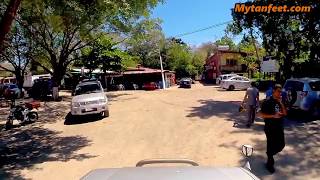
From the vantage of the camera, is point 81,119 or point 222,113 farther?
point 81,119

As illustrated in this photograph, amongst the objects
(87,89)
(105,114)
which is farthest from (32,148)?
(87,89)

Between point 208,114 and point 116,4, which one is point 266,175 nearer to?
point 116,4

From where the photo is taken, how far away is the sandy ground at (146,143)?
11.9 metres

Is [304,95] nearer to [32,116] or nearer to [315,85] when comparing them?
[315,85]

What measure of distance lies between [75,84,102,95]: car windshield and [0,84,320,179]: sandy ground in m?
1.25

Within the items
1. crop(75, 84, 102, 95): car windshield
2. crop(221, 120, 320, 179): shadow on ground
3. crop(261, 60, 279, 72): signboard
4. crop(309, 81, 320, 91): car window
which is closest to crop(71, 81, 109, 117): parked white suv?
crop(75, 84, 102, 95): car windshield

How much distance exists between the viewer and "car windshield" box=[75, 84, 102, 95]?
71.3ft

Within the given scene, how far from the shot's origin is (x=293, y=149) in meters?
13.1

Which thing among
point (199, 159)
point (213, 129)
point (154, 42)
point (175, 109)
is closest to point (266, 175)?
point (199, 159)

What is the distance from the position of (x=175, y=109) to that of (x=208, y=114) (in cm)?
281

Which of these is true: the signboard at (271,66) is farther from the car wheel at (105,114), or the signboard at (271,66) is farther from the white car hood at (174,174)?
the white car hood at (174,174)

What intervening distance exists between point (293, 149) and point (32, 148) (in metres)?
8.38

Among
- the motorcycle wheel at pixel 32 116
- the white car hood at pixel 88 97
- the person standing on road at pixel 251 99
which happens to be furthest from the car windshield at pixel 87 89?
the person standing on road at pixel 251 99

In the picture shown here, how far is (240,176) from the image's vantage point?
308 centimetres
